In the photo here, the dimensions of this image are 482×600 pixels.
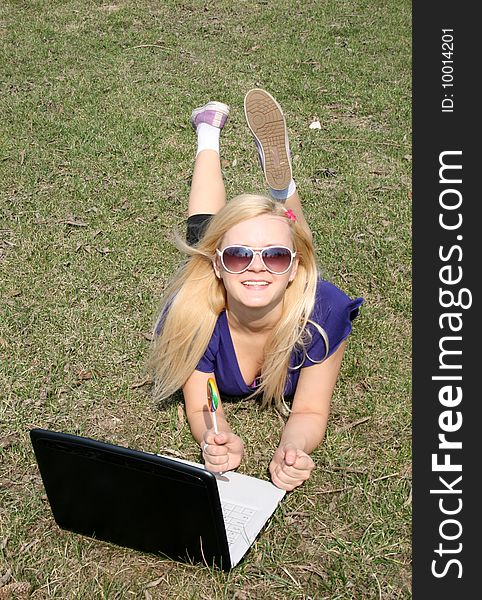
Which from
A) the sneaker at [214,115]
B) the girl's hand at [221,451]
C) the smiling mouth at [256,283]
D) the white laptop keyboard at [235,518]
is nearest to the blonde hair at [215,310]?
the smiling mouth at [256,283]

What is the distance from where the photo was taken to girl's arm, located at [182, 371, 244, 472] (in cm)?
314

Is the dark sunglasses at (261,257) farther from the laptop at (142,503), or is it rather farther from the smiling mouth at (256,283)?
the laptop at (142,503)

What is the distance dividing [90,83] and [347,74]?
267cm

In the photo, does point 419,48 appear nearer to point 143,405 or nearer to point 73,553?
point 143,405

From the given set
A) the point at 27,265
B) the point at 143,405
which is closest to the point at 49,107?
the point at 27,265

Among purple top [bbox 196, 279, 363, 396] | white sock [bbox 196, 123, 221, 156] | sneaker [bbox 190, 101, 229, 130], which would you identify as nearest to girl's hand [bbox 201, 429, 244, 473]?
purple top [bbox 196, 279, 363, 396]

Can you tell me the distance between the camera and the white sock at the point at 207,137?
5.16m

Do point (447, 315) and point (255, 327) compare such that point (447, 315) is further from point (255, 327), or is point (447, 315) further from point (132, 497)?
point (132, 497)

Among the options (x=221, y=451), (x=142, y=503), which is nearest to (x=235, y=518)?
(x=221, y=451)

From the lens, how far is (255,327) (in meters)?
3.52

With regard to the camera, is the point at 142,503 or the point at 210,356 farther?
the point at 210,356

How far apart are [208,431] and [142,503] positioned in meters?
0.57

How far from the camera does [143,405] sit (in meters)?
3.82

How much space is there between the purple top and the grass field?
26 centimetres
